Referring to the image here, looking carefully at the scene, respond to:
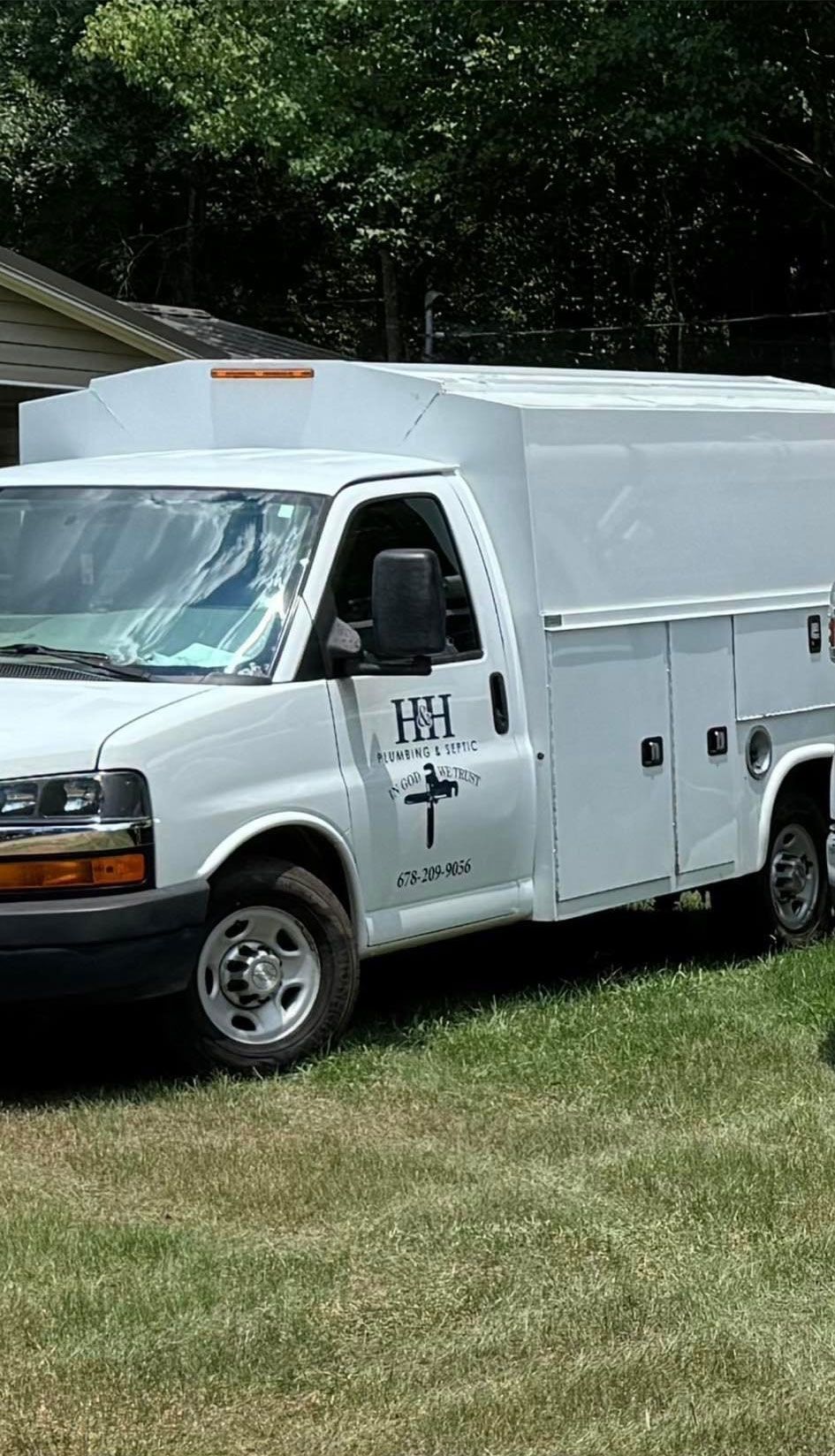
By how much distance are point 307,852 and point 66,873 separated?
108cm

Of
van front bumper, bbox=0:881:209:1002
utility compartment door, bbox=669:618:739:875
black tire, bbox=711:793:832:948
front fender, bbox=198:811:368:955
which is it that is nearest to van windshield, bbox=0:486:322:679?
front fender, bbox=198:811:368:955

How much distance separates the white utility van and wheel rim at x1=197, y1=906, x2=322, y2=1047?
1 cm

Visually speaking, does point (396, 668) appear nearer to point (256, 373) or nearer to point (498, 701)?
point (498, 701)

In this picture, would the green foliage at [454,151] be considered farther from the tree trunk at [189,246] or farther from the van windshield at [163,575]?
the van windshield at [163,575]

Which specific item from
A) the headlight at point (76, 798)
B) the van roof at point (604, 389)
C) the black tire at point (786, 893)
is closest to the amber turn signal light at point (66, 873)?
the headlight at point (76, 798)

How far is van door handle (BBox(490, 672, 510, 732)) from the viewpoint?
24.1 ft

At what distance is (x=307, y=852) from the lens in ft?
22.5

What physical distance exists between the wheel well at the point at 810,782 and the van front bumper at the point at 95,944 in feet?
11.5

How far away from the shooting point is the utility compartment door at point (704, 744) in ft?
26.7

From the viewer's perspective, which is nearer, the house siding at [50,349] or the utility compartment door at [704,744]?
the utility compartment door at [704,744]

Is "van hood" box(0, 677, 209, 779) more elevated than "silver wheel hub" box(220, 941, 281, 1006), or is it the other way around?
"van hood" box(0, 677, 209, 779)

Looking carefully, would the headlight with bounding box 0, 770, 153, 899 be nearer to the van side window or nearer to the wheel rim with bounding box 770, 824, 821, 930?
the van side window

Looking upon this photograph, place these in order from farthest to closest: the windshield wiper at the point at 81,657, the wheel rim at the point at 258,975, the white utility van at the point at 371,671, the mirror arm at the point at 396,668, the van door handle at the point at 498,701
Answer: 1. the van door handle at the point at 498,701
2. the mirror arm at the point at 396,668
3. the windshield wiper at the point at 81,657
4. the wheel rim at the point at 258,975
5. the white utility van at the point at 371,671

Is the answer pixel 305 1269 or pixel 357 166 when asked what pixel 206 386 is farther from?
pixel 357 166
